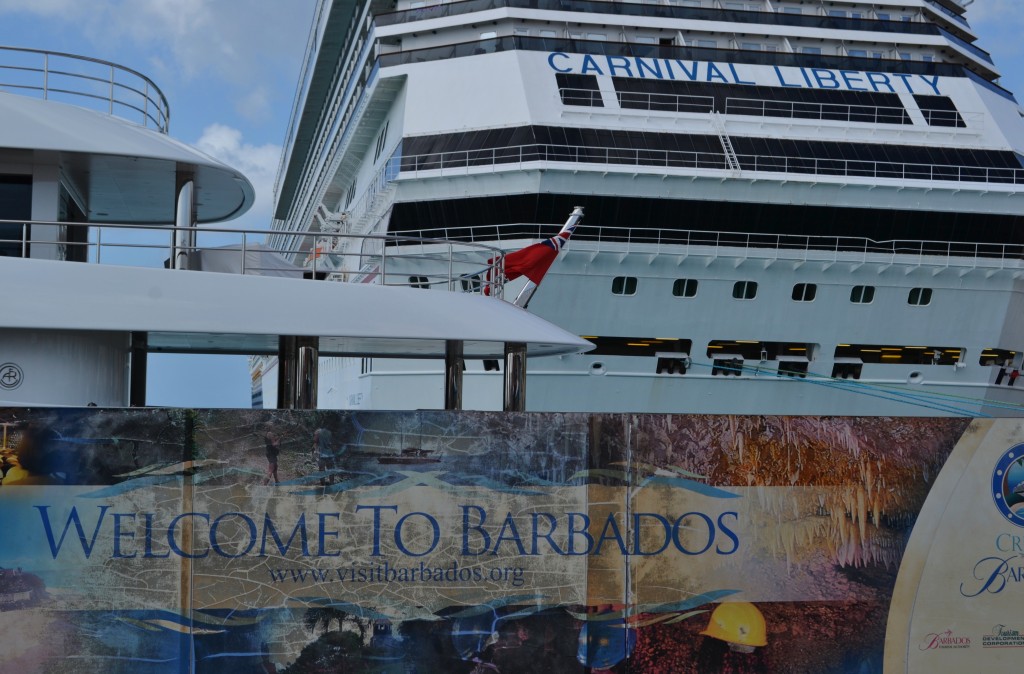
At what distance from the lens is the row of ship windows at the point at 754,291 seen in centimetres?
2322

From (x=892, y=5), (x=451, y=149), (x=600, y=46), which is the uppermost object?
(x=892, y=5)

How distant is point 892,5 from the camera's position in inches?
1163

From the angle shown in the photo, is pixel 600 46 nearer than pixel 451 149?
No

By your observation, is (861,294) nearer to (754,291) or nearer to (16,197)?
(754,291)

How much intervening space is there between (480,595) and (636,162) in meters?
14.7

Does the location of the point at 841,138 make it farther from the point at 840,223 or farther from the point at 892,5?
the point at 892,5

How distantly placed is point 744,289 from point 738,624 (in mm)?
14169

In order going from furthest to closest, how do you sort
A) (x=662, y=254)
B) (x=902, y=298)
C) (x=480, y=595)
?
(x=902, y=298)
(x=662, y=254)
(x=480, y=595)

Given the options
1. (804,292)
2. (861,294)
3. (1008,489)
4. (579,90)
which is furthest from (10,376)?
(861,294)

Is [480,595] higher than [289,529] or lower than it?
lower

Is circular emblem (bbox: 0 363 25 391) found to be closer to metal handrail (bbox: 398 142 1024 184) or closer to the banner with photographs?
the banner with photographs

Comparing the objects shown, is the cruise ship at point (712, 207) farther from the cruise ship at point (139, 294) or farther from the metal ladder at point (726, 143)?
the cruise ship at point (139, 294)

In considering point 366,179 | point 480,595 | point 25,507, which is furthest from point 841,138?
point 25,507

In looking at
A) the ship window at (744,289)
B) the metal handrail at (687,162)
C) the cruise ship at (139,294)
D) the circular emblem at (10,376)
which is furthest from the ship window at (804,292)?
the circular emblem at (10,376)
